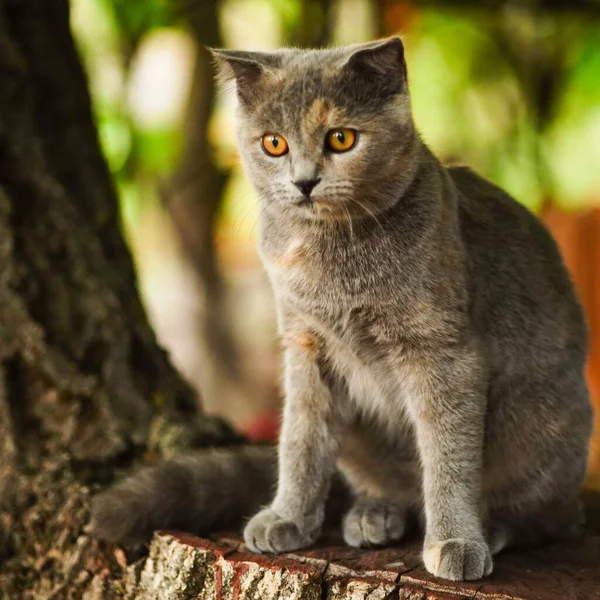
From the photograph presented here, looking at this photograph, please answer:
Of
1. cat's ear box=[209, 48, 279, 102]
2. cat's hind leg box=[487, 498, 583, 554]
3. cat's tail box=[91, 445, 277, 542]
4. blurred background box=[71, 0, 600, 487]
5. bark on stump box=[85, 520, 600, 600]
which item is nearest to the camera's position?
bark on stump box=[85, 520, 600, 600]

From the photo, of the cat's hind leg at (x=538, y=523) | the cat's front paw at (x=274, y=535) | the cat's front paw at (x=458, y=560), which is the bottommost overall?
the cat's hind leg at (x=538, y=523)

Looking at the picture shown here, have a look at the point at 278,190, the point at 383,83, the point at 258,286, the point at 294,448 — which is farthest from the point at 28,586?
the point at 258,286

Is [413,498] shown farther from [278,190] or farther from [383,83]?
[383,83]

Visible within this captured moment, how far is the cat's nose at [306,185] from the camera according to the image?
152 centimetres

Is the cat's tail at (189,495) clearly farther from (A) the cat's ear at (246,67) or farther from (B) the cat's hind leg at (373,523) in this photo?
(A) the cat's ear at (246,67)

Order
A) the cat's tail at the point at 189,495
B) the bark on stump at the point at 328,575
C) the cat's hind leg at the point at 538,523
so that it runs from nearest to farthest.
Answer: the bark on stump at the point at 328,575 < the cat's tail at the point at 189,495 < the cat's hind leg at the point at 538,523

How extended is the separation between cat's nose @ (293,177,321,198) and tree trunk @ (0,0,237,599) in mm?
865

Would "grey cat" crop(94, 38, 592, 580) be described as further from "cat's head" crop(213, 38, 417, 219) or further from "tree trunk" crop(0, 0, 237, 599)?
"tree trunk" crop(0, 0, 237, 599)

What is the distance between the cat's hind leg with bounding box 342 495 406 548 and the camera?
1736mm

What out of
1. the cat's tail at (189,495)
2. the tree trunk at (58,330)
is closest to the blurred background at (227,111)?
the tree trunk at (58,330)

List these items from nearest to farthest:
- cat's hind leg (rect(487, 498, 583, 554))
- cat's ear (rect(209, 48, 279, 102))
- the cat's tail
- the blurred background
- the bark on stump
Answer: the bark on stump
cat's ear (rect(209, 48, 279, 102))
the cat's tail
cat's hind leg (rect(487, 498, 583, 554))
the blurred background

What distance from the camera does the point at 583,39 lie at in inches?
168

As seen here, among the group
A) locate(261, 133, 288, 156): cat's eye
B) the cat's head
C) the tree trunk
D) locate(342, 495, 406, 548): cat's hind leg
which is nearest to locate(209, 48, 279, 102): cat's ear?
the cat's head

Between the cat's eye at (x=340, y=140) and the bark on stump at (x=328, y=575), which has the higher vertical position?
the cat's eye at (x=340, y=140)
